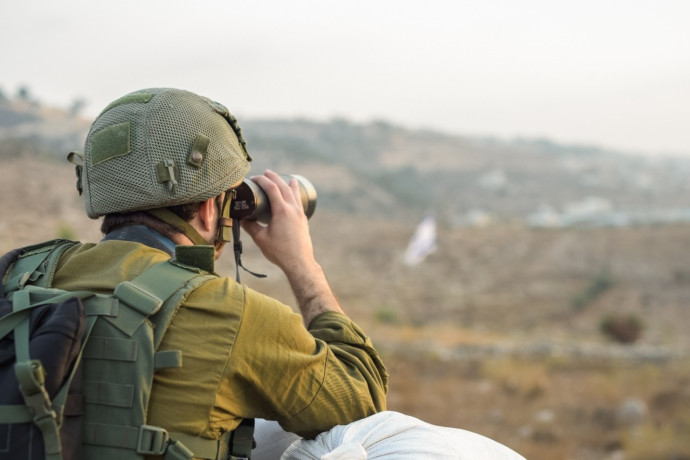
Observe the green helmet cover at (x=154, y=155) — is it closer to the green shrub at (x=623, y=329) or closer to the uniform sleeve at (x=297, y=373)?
the uniform sleeve at (x=297, y=373)

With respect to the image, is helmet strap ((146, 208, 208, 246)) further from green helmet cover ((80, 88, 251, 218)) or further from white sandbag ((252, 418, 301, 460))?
white sandbag ((252, 418, 301, 460))

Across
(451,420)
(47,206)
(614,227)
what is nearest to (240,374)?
(451,420)

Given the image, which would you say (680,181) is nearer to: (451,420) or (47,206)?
(47,206)

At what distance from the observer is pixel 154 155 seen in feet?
5.84

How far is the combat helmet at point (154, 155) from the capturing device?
178 cm

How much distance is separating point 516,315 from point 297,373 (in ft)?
78.4

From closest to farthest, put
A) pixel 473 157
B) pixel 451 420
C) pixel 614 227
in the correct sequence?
pixel 451 420
pixel 614 227
pixel 473 157

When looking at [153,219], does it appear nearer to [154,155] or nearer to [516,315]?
[154,155]

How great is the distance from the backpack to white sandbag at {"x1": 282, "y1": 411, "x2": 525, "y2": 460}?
280 millimetres

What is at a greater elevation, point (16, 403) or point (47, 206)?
point (16, 403)

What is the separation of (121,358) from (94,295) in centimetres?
14

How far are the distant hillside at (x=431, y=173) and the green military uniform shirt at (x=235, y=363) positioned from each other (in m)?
33.8

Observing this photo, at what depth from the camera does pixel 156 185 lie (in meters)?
1.77

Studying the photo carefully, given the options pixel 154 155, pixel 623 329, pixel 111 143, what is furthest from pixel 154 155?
pixel 623 329
